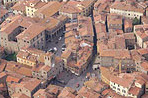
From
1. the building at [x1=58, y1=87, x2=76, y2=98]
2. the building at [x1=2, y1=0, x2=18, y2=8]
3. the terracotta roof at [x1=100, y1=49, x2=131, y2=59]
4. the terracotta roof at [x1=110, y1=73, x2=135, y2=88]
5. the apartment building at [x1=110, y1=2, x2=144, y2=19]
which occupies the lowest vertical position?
the building at [x1=58, y1=87, x2=76, y2=98]

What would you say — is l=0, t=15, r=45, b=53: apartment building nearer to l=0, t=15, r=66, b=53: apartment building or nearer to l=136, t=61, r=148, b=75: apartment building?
l=0, t=15, r=66, b=53: apartment building

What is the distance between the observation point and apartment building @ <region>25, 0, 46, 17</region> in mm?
107812

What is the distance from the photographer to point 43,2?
109938 mm

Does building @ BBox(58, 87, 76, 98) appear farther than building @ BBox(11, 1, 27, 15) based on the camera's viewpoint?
No

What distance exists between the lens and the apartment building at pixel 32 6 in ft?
354

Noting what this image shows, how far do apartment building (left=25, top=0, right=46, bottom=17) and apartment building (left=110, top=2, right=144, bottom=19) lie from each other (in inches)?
862

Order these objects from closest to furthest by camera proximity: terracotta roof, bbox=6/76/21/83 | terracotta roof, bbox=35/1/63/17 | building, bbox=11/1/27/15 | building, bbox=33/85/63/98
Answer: building, bbox=33/85/63/98
terracotta roof, bbox=6/76/21/83
terracotta roof, bbox=35/1/63/17
building, bbox=11/1/27/15

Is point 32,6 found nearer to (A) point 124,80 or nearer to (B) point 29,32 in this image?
(B) point 29,32

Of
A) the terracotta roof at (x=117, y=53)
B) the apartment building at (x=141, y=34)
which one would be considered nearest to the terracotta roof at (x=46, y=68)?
the terracotta roof at (x=117, y=53)

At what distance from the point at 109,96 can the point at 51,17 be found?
33.3m

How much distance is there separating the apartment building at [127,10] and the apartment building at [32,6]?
21902 millimetres

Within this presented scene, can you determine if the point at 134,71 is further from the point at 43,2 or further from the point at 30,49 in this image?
the point at 43,2

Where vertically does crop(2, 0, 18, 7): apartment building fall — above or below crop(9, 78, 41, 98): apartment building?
above

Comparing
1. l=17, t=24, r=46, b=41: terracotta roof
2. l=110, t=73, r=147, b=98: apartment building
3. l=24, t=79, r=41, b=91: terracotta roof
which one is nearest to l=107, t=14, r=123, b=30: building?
l=17, t=24, r=46, b=41: terracotta roof
